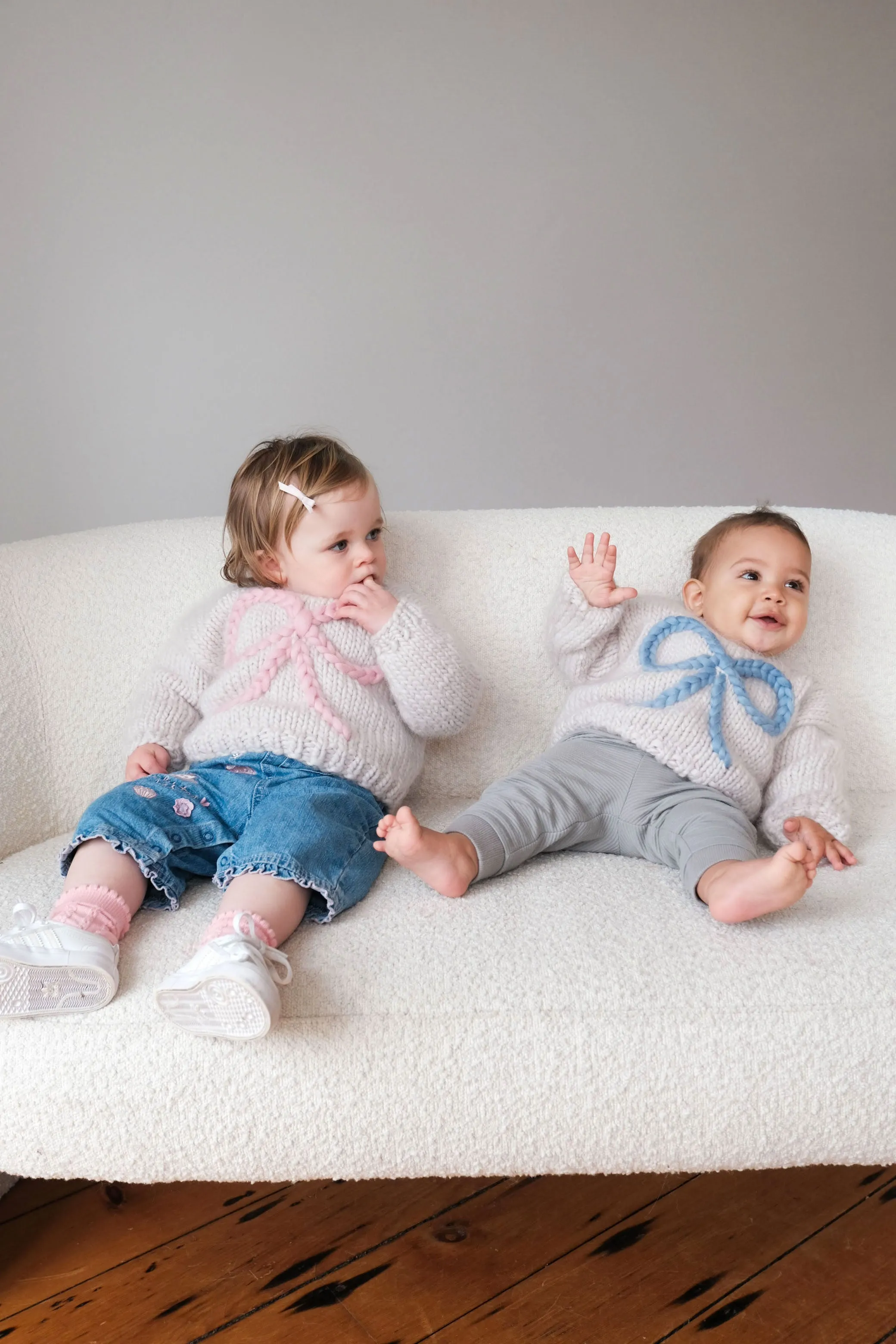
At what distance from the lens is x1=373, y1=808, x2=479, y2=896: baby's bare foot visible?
108 centimetres

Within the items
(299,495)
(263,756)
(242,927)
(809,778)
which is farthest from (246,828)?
(809,778)

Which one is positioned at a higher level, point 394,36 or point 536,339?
point 394,36

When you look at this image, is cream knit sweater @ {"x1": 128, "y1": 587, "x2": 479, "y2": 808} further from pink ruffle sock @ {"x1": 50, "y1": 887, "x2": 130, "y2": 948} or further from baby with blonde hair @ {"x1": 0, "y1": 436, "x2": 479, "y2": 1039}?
pink ruffle sock @ {"x1": 50, "y1": 887, "x2": 130, "y2": 948}

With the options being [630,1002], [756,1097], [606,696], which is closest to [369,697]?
[606,696]

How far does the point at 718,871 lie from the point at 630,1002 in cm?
21

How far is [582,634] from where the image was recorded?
146 centimetres

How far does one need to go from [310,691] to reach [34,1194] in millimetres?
677

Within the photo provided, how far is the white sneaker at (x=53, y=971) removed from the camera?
0.91 metres

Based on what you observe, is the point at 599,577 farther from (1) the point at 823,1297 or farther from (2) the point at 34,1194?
(2) the point at 34,1194

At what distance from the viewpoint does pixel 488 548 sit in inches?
62.3

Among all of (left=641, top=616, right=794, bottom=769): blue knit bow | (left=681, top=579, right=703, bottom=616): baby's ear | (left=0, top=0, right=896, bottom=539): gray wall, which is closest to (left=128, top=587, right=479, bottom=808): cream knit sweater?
(left=641, top=616, right=794, bottom=769): blue knit bow

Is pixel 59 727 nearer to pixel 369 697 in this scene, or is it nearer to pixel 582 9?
pixel 369 697

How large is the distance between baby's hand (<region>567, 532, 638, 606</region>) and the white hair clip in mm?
361

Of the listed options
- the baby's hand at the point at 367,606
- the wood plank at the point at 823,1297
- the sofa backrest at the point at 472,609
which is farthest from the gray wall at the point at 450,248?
the wood plank at the point at 823,1297
